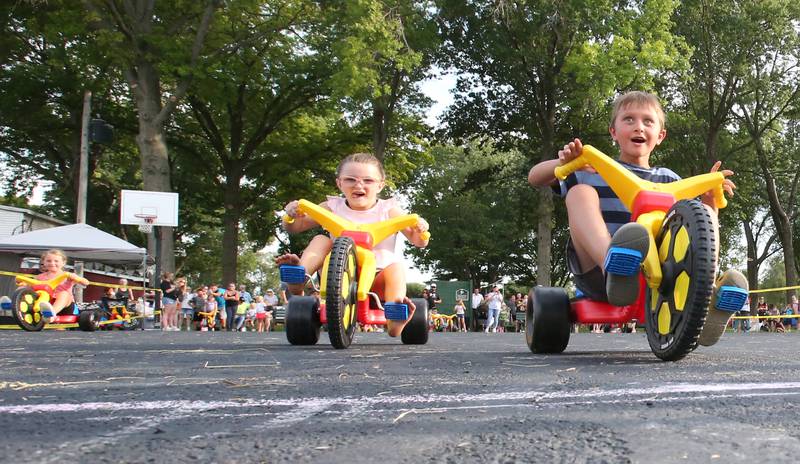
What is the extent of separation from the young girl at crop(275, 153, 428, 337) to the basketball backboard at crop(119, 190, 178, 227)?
12766 mm

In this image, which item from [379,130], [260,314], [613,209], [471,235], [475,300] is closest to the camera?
[613,209]

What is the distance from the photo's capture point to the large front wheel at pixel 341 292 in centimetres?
488

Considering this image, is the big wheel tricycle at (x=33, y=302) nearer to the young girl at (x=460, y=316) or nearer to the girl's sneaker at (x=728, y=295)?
the girl's sneaker at (x=728, y=295)

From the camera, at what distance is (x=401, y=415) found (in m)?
2.00

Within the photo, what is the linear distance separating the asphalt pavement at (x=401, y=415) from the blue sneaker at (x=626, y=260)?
44 cm

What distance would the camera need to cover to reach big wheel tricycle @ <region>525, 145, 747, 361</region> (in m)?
3.41

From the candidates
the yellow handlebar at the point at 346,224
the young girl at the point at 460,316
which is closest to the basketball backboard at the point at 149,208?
the young girl at the point at 460,316

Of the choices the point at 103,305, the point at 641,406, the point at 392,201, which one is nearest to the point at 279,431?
the point at 641,406

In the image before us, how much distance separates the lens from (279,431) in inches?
68.5

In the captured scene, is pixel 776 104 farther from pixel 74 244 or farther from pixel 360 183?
pixel 360 183

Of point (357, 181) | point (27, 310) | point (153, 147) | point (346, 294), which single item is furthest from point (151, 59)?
point (346, 294)

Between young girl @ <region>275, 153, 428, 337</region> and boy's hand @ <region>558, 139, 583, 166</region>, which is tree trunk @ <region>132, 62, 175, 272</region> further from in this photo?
boy's hand @ <region>558, 139, 583, 166</region>

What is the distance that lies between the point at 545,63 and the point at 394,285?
19686 mm

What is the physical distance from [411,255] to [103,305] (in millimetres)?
29961
